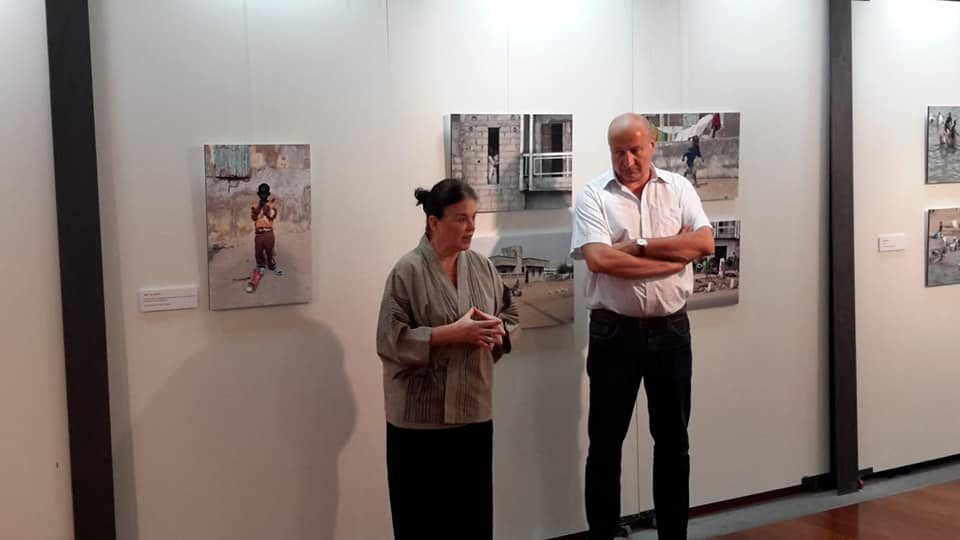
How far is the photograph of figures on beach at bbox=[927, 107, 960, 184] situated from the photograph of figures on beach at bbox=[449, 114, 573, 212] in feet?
7.96

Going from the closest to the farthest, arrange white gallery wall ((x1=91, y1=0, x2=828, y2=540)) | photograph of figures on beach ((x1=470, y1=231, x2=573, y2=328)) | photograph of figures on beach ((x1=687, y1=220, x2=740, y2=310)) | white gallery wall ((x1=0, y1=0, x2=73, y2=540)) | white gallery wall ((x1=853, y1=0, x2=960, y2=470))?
white gallery wall ((x1=0, y1=0, x2=73, y2=540)) < white gallery wall ((x1=91, y1=0, x2=828, y2=540)) < photograph of figures on beach ((x1=470, y1=231, x2=573, y2=328)) < photograph of figures on beach ((x1=687, y1=220, x2=740, y2=310)) < white gallery wall ((x1=853, y1=0, x2=960, y2=470))

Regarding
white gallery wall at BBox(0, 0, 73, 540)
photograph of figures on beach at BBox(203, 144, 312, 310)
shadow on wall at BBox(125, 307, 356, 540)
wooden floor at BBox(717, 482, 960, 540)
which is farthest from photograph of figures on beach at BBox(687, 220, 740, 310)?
white gallery wall at BBox(0, 0, 73, 540)

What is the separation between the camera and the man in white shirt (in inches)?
165

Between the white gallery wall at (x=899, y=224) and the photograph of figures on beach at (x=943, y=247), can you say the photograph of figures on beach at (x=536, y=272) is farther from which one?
the photograph of figures on beach at (x=943, y=247)

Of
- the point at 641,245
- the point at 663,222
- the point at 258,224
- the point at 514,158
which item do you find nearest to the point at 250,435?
the point at 258,224

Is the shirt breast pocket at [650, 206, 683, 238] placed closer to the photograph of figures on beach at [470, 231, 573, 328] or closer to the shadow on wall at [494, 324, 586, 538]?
the photograph of figures on beach at [470, 231, 573, 328]

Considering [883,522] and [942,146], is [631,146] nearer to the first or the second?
[883,522]

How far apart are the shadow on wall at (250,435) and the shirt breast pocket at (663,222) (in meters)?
1.45

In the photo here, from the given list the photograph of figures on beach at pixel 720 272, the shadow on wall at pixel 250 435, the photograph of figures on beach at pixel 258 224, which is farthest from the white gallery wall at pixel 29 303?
the photograph of figures on beach at pixel 720 272

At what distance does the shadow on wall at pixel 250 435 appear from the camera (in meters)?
3.95

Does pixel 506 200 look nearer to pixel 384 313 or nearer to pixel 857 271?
pixel 384 313

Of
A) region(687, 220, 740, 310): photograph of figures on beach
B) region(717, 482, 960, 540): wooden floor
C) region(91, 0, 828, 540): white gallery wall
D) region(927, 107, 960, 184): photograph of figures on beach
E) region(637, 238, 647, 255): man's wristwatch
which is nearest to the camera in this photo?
region(91, 0, 828, 540): white gallery wall

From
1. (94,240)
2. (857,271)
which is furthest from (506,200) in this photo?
(857,271)

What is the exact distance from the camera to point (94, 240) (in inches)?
146
